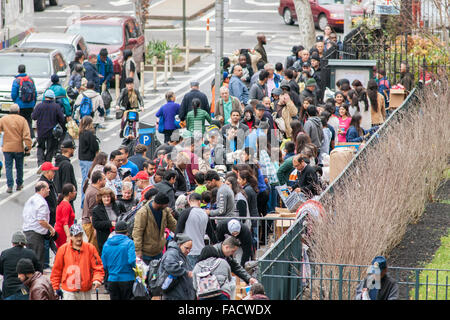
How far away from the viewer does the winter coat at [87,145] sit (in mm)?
16078

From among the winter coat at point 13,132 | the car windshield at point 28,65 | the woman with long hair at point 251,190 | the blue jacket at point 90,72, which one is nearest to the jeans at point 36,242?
the woman with long hair at point 251,190

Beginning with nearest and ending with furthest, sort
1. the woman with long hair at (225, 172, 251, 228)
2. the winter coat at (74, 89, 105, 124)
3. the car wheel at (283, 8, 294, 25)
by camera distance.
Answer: the woman with long hair at (225, 172, 251, 228), the winter coat at (74, 89, 105, 124), the car wheel at (283, 8, 294, 25)

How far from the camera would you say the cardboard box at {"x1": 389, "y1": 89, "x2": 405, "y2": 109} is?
21.1m

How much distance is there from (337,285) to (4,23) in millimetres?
18616

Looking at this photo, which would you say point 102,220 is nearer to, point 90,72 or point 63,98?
point 63,98

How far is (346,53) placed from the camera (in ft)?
78.1

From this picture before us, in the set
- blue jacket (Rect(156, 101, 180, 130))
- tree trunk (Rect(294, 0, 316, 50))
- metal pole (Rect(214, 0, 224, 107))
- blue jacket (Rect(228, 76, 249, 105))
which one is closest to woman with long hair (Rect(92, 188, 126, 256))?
blue jacket (Rect(156, 101, 180, 130))

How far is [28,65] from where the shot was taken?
75.9ft

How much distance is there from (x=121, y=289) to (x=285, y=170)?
4.37 meters

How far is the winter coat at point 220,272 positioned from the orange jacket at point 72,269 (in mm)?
1397

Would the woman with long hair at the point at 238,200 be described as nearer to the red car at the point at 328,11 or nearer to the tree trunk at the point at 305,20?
the tree trunk at the point at 305,20

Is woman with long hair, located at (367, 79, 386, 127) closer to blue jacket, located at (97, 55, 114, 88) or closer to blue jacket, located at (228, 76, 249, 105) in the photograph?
blue jacket, located at (228, 76, 249, 105)

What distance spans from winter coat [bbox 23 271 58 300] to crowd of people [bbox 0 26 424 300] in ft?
0.05

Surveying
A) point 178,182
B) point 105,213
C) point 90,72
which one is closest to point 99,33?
point 90,72
